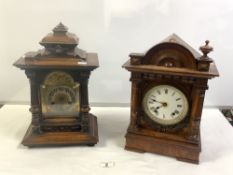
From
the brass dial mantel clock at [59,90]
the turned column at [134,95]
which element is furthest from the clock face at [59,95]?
the turned column at [134,95]

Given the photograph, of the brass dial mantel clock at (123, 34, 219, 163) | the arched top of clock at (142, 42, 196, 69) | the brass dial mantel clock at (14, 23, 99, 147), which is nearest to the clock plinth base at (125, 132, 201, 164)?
the brass dial mantel clock at (123, 34, 219, 163)

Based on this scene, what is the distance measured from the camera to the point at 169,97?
82 cm

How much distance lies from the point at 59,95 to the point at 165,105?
0.34 metres

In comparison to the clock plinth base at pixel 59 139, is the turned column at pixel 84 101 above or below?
above

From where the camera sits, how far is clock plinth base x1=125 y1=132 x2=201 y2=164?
2.69 ft

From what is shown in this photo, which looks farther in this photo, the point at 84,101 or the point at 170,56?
the point at 84,101

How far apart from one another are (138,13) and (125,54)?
178mm

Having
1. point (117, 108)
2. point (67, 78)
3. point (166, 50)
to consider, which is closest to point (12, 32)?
point (67, 78)

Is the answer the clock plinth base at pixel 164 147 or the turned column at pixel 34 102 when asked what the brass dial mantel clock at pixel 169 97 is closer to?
the clock plinth base at pixel 164 147

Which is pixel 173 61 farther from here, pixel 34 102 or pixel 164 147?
pixel 34 102

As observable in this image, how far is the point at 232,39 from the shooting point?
3.69 ft

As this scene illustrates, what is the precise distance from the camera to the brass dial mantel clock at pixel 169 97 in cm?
76

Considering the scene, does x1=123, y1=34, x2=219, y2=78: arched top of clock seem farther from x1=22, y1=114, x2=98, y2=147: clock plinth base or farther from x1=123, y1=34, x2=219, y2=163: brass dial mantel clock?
x1=22, y1=114, x2=98, y2=147: clock plinth base

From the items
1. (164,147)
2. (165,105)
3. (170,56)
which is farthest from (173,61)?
(164,147)
